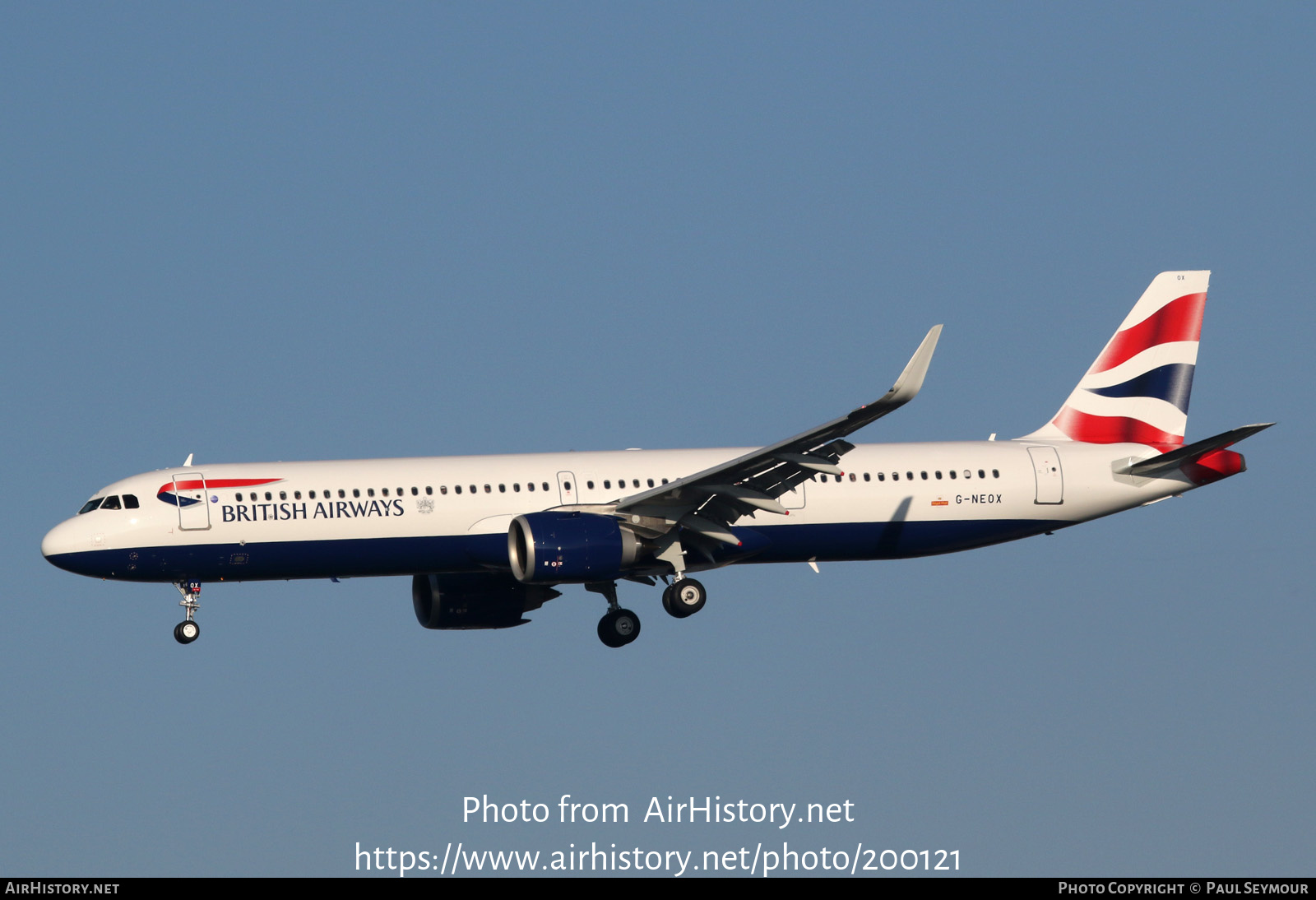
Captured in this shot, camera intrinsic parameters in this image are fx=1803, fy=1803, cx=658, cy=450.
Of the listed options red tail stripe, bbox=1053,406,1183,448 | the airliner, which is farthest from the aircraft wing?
red tail stripe, bbox=1053,406,1183,448

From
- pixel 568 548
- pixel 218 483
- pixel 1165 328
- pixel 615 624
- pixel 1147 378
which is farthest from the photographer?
pixel 1165 328

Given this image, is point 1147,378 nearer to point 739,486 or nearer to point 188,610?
point 739,486

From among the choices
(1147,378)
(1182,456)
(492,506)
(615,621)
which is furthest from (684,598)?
(1147,378)

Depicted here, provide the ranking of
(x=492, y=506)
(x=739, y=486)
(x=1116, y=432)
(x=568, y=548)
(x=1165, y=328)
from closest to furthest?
→ (x=568, y=548) < (x=739, y=486) < (x=492, y=506) < (x=1116, y=432) < (x=1165, y=328)

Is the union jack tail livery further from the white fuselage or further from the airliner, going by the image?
the white fuselage

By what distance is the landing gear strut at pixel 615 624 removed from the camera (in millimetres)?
46562

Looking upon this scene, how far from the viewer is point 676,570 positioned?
145 ft

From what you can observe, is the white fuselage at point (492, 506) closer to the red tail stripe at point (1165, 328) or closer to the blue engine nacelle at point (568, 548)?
the blue engine nacelle at point (568, 548)

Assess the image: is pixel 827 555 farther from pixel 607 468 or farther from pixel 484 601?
pixel 484 601

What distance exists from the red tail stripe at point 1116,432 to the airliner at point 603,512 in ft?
0.17

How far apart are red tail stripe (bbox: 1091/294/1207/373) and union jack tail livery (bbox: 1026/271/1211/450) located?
2 cm

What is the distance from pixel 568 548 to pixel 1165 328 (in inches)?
784

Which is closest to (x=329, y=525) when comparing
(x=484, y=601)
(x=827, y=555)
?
(x=484, y=601)

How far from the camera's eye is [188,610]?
43.6 metres
